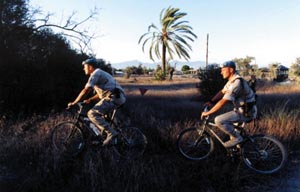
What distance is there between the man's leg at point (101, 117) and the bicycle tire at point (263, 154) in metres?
2.39

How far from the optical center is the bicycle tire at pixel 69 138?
6.16m

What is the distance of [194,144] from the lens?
5.94 m

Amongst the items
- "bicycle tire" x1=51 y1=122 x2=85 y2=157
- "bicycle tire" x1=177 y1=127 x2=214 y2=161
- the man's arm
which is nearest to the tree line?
"bicycle tire" x1=51 y1=122 x2=85 y2=157

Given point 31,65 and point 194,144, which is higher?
point 31,65

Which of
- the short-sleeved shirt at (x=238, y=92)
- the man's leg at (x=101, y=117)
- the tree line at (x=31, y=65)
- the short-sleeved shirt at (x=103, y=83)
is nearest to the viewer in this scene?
the short-sleeved shirt at (x=238, y=92)

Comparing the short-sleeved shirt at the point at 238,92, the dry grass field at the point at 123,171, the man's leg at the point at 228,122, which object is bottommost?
the dry grass field at the point at 123,171

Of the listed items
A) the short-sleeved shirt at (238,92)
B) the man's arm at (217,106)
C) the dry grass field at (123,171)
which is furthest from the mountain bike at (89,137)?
the short-sleeved shirt at (238,92)

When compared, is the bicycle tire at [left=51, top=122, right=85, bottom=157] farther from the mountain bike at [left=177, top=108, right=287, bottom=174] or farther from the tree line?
the tree line

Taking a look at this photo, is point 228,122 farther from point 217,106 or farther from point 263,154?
point 263,154

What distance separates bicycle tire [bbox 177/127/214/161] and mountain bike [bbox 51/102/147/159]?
724mm

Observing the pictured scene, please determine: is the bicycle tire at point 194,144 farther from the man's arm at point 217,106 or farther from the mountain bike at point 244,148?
the man's arm at point 217,106

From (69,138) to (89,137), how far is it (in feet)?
1.24

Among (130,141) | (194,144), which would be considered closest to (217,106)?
(194,144)

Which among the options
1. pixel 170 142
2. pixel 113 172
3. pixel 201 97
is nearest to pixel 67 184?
pixel 113 172
